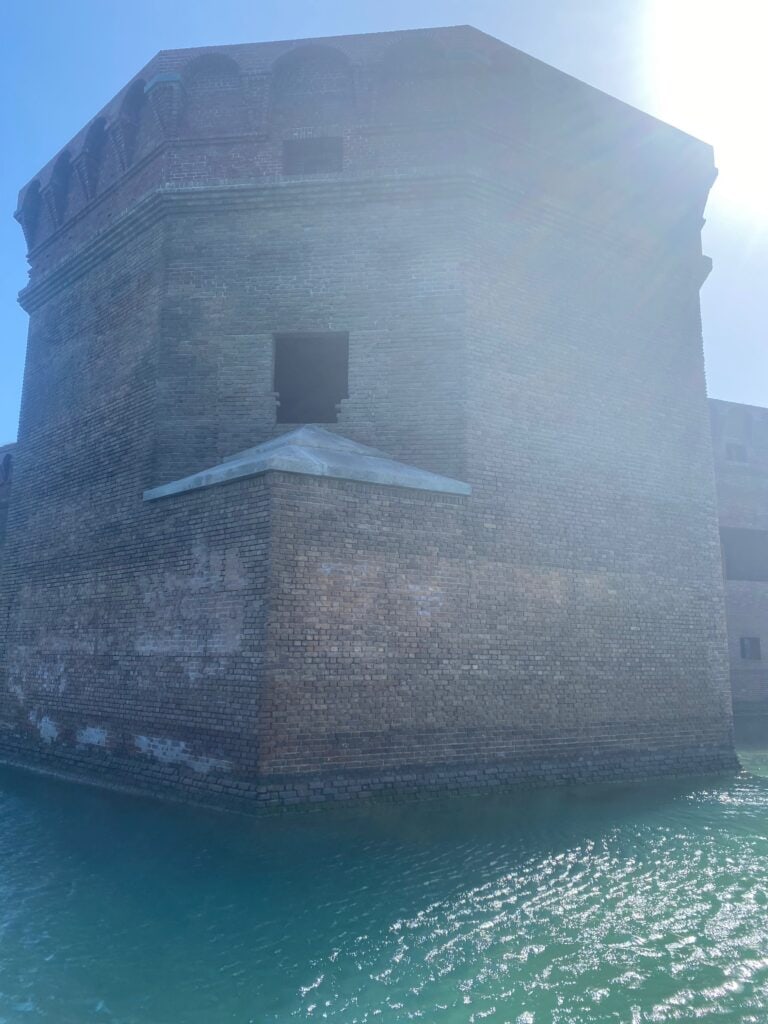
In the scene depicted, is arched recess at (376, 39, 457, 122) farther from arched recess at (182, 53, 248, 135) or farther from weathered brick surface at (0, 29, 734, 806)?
arched recess at (182, 53, 248, 135)

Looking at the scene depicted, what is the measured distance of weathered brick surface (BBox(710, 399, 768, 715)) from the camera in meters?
18.0

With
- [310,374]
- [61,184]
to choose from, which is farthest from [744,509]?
[61,184]

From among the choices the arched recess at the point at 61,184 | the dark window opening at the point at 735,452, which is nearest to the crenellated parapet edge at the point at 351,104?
the arched recess at the point at 61,184

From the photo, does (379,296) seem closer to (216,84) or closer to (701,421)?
(216,84)

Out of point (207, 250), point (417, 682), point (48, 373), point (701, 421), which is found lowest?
point (417, 682)

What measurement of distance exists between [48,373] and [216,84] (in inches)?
200

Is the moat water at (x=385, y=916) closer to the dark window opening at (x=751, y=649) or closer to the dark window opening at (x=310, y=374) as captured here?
the dark window opening at (x=310, y=374)

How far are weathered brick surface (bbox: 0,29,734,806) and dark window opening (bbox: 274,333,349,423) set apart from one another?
53cm

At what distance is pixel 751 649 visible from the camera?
18.1 m

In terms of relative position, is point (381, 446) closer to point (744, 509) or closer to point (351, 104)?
point (351, 104)

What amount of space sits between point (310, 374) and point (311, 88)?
3.85 meters

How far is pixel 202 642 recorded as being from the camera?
8086 millimetres

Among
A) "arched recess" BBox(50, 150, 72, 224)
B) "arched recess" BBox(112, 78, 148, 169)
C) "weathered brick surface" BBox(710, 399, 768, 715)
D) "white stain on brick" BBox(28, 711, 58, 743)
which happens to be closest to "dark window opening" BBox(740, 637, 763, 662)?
"weathered brick surface" BBox(710, 399, 768, 715)

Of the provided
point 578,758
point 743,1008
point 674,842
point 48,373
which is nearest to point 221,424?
point 48,373
